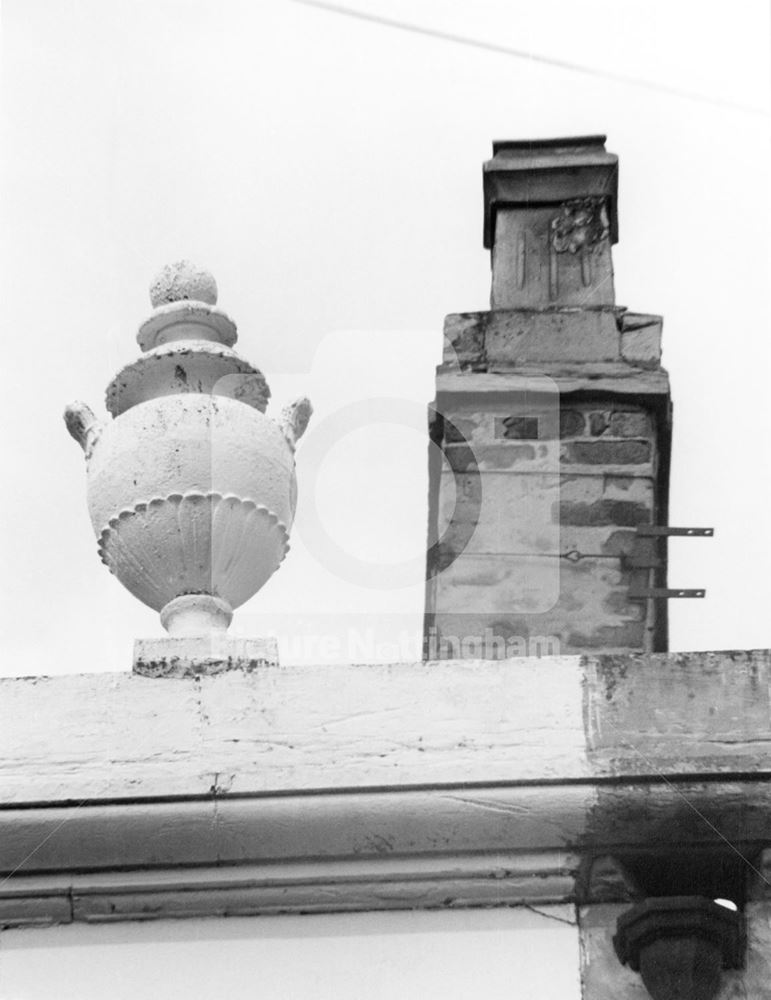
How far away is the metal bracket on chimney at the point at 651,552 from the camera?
15.8ft

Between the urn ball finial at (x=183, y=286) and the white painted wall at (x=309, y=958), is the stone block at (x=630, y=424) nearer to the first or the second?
the urn ball finial at (x=183, y=286)

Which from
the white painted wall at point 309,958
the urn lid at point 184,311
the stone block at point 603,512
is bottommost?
the white painted wall at point 309,958

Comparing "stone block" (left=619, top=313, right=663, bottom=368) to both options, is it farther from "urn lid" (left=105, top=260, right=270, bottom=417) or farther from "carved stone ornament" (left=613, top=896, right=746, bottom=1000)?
"carved stone ornament" (left=613, top=896, right=746, bottom=1000)

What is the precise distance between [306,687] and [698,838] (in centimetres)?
68

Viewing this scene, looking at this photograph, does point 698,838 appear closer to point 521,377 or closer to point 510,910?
point 510,910

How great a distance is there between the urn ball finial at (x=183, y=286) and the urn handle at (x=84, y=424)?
0.33m

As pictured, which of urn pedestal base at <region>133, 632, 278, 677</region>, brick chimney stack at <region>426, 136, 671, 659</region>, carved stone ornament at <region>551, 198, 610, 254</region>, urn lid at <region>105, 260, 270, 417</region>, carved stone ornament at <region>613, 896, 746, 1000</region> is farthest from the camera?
carved stone ornament at <region>551, 198, 610, 254</region>

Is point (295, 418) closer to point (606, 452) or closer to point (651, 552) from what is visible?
point (651, 552)

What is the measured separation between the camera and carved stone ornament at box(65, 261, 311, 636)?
128 inches

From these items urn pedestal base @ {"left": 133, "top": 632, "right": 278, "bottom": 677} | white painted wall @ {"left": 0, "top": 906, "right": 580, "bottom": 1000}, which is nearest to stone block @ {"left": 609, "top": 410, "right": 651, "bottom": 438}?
urn pedestal base @ {"left": 133, "top": 632, "right": 278, "bottom": 677}

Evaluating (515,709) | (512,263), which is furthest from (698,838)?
(512,263)

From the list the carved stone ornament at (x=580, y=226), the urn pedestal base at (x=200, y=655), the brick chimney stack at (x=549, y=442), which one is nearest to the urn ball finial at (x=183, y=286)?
the urn pedestal base at (x=200, y=655)

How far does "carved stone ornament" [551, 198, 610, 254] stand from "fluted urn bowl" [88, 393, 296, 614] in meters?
2.55

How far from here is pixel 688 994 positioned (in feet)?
8.88
